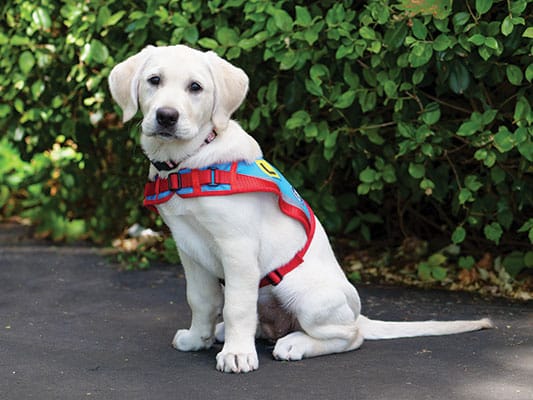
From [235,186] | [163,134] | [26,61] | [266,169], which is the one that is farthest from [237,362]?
[26,61]

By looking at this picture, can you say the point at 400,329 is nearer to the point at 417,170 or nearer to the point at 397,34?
the point at 417,170

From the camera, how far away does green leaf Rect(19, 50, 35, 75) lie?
20.3 ft

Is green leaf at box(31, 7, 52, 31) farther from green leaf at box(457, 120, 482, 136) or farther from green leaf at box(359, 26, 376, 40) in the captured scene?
green leaf at box(457, 120, 482, 136)

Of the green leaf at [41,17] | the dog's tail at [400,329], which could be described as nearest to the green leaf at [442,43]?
the dog's tail at [400,329]

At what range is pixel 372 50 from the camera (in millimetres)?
4969

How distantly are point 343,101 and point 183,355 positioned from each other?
73.2 inches

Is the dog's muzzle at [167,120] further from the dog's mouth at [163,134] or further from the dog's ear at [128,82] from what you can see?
the dog's ear at [128,82]

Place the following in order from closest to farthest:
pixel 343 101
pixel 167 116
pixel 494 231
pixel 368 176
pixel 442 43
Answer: pixel 167 116 < pixel 442 43 < pixel 343 101 < pixel 494 231 < pixel 368 176

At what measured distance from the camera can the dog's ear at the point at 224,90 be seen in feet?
13.1

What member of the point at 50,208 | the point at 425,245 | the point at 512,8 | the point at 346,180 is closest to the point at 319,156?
the point at 346,180

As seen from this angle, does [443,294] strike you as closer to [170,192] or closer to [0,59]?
[170,192]

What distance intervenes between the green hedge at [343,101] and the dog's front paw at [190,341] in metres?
1.62

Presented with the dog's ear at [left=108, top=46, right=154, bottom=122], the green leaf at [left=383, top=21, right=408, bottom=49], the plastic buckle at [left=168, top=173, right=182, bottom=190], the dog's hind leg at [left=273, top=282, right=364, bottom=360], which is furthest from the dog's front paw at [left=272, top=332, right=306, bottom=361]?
the green leaf at [left=383, top=21, right=408, bottom=49]

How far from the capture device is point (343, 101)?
5.22 metres
